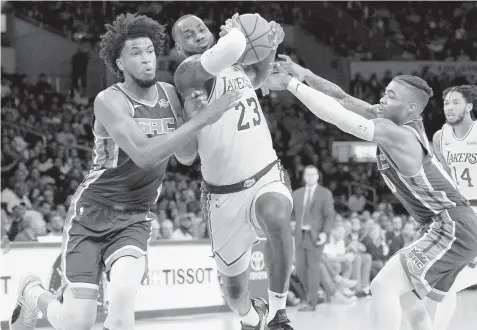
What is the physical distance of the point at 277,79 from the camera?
20.1ft

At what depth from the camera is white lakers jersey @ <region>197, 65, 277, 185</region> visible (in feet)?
19.3

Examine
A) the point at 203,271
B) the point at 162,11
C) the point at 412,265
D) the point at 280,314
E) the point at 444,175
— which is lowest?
the point at 203,271

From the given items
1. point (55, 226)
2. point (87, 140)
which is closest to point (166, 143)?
point (55, 226)

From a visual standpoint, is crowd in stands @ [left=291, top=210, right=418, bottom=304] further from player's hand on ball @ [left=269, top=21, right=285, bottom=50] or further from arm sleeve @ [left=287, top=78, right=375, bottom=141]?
player's hand on ball @ [left=269, top=21, right=285, bottom=50]

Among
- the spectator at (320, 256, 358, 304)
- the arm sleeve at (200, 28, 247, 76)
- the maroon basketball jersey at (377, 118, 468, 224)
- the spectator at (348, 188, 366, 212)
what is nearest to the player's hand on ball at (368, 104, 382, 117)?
the maroon basketball jersey at (377, 118, 468, 224)

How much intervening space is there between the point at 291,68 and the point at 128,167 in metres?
1.73

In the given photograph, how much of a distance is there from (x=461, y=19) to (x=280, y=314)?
21.1 metres

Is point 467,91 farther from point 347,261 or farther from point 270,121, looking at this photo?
point 270,121

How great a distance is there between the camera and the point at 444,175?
6055mm

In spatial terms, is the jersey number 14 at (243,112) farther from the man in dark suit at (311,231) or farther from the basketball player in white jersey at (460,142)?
the man in dark suit at (311,231)

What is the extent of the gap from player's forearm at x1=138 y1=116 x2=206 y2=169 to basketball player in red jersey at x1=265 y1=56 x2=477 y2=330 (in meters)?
1.41

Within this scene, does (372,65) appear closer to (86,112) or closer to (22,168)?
(86,112)

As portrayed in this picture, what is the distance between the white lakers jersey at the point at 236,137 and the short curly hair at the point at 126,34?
0.56 metres

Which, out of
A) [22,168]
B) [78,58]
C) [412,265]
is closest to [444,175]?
[412,265]
